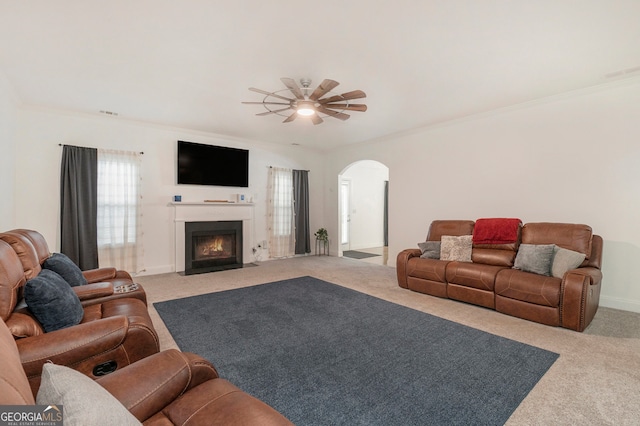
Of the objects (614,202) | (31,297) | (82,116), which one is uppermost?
(82,116)

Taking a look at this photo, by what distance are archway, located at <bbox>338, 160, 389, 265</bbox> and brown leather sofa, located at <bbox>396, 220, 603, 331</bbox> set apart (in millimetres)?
3623

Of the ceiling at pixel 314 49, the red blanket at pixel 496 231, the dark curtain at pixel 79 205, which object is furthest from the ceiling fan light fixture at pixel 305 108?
the dark curtain at pixel 79 205

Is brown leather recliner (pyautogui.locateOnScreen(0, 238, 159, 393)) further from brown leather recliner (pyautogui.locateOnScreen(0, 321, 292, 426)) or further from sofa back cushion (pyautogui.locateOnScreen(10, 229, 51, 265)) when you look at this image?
sofa back cushion (pyautogui.locateOnScreen(10, 229, 51, 265))

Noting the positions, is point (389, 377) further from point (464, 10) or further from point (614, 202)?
point (614, 202)

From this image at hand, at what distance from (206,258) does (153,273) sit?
3.20 feet

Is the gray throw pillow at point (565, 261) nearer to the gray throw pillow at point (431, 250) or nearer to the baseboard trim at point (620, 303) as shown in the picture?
the baseboard trim at point (620, 303)

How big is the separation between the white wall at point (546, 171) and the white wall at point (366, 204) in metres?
2.85

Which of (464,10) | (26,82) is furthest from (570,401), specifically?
(26,82)

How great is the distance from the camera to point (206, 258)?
6.16 meters

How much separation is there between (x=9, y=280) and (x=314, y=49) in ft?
9.53

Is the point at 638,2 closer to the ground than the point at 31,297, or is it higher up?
higher up

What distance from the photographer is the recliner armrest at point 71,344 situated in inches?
57.1

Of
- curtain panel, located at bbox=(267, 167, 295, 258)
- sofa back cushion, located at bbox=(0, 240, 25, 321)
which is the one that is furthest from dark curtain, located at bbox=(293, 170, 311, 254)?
sofa back cushion, located at bbox=(0, 240, 25, 321)

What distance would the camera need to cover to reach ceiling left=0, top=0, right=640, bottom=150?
2.37 meters
